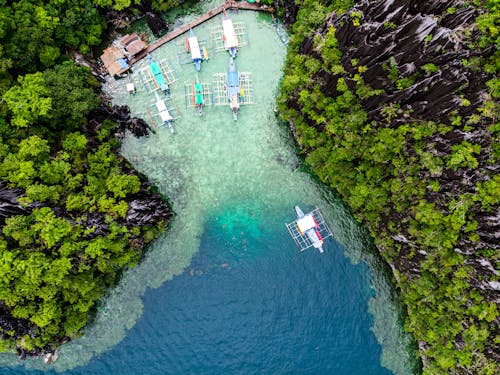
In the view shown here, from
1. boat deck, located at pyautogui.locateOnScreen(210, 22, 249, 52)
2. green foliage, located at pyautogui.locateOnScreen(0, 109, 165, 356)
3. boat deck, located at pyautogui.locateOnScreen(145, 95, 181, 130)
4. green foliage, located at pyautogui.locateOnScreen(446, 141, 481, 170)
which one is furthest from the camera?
boat deck, located at pyautogui.locateOnScreen(210, 22, 249, 52)

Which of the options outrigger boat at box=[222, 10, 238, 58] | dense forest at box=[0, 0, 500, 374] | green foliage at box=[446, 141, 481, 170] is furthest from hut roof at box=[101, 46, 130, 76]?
green foliage at box=[446, 141, 481, 170]

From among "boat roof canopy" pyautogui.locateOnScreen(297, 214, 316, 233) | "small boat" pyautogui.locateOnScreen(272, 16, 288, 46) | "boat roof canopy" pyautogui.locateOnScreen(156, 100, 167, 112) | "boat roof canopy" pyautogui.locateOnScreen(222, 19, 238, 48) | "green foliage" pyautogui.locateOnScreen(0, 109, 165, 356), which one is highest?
"boat roof canopy" pyautogui.locateOnScreen(222, 19, 238, 48)

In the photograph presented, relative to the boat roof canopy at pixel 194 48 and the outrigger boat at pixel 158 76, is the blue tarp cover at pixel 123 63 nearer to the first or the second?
the outrigger boat at pixel 158 76

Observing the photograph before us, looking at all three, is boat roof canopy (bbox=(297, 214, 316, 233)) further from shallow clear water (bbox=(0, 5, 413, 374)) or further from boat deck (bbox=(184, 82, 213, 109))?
boat deck (bbox=(184, 82, 213, 109))

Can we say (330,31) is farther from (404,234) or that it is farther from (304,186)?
(404,234)

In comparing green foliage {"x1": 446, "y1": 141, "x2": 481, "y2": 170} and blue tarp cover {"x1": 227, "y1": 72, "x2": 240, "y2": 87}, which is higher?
blue tarp cover {"x1": 227, "y1": 72, "x2": 240, "y2": 87}

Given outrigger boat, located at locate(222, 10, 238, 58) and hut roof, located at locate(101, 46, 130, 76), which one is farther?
outrigger boat, located at locate(222, 10, 238, 58)

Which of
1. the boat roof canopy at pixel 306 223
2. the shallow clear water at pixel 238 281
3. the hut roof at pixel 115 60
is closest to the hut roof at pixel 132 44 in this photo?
the hut roof at pixel 115 60
